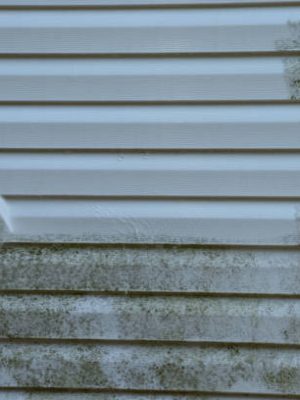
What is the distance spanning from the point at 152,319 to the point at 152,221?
0.37 metres

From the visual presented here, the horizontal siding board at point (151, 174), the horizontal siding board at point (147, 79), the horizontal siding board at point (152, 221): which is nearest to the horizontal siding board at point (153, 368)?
the horizontal siding board at point (152, 221)

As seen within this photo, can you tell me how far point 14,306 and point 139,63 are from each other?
1.05 metres

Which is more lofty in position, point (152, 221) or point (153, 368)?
point (152, 221)

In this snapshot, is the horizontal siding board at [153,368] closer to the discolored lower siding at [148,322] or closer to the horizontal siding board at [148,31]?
the discolored lower siding at [148,322]

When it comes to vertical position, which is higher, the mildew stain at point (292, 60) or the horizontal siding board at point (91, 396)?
the mildew stain at point (292, 60)

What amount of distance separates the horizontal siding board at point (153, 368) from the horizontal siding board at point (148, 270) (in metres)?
0.23

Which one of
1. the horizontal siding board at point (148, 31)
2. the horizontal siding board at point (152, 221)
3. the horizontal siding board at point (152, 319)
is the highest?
the horizontal siding board at point (148, 31)

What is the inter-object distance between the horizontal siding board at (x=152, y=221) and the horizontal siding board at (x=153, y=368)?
0.42 metres

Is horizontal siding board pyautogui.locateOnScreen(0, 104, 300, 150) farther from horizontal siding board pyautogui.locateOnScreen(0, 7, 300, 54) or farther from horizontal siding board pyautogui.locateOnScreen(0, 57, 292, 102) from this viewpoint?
horizontal siding board pyautogui.locateOnScreen(0, 7, 300, 54)

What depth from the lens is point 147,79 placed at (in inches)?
87.1

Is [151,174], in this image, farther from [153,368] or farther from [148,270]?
[153,368]

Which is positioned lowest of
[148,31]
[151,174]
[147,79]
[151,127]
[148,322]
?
[148,322]

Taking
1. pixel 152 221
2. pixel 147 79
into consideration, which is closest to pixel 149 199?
pixel 152 221

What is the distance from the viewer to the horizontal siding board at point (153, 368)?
2.20 m
